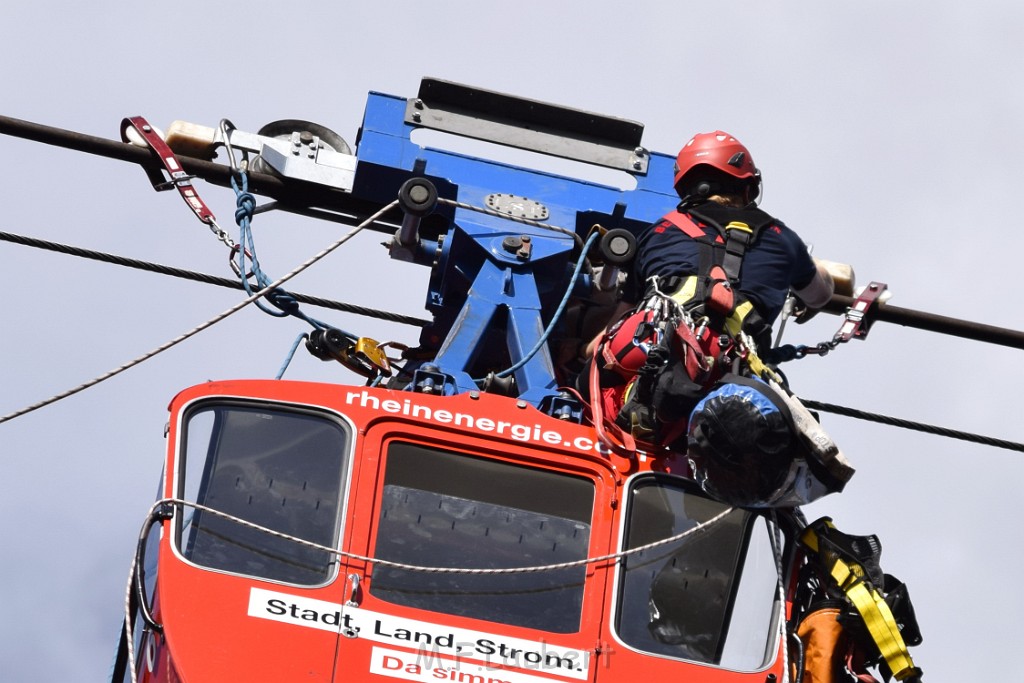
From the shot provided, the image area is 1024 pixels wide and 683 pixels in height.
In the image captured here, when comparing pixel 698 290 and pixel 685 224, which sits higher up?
pixel 685 224

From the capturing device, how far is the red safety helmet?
35.7 feet

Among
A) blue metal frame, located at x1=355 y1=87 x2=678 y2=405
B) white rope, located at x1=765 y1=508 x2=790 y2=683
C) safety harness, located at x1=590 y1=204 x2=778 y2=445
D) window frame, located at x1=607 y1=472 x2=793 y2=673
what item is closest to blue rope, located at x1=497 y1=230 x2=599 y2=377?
blue metal frame, located at x1=355 y1=87 x2=678 y2=405

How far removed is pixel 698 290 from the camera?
10.1 m

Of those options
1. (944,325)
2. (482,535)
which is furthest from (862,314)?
(482,535)

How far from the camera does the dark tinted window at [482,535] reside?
9.59 metres

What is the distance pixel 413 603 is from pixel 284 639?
655 millimetres

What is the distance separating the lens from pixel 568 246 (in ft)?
37.9

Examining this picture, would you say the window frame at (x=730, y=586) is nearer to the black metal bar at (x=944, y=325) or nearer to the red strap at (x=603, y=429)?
the red strap at (x=603, y=429)

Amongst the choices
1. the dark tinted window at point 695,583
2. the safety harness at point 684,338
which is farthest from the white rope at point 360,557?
the safety harness at point 684,338

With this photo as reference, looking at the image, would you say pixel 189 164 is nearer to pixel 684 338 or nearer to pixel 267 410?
pixel 267 410

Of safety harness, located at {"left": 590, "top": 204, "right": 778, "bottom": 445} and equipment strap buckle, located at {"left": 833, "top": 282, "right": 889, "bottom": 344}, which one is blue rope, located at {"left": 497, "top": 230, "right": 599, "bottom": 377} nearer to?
safety harness, located at {"left": 590, "top": 204, "right": 778, "bottom": 445}

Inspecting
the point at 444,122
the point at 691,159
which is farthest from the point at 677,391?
the point at 444,122

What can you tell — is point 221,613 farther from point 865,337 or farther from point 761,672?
point 865,337

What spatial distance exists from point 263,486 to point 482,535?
1063mm
